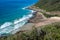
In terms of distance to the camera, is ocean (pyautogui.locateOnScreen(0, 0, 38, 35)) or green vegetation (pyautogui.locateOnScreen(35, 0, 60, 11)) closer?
ocean (pyautogui.locateOnScreen(0, 0, 38, 35))

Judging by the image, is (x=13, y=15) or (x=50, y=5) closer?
(x=13, y=15)

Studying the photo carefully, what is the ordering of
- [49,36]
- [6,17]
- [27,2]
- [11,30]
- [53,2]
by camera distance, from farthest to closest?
[27,2] < [53,2] < [6,17] < [11,30] < [49,36]

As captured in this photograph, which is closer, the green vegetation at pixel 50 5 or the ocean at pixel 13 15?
the ocean at pixel 13 15


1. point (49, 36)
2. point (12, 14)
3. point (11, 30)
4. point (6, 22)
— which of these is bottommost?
point (49, 36)

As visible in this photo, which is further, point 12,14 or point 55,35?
point 12,14

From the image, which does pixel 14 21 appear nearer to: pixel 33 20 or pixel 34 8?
pixel 33 20

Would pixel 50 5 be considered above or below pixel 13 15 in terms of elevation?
above

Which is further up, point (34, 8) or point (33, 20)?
point (34, 8)

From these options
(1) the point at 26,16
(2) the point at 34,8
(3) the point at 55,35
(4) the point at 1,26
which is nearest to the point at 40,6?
(2) the point at 34,8
